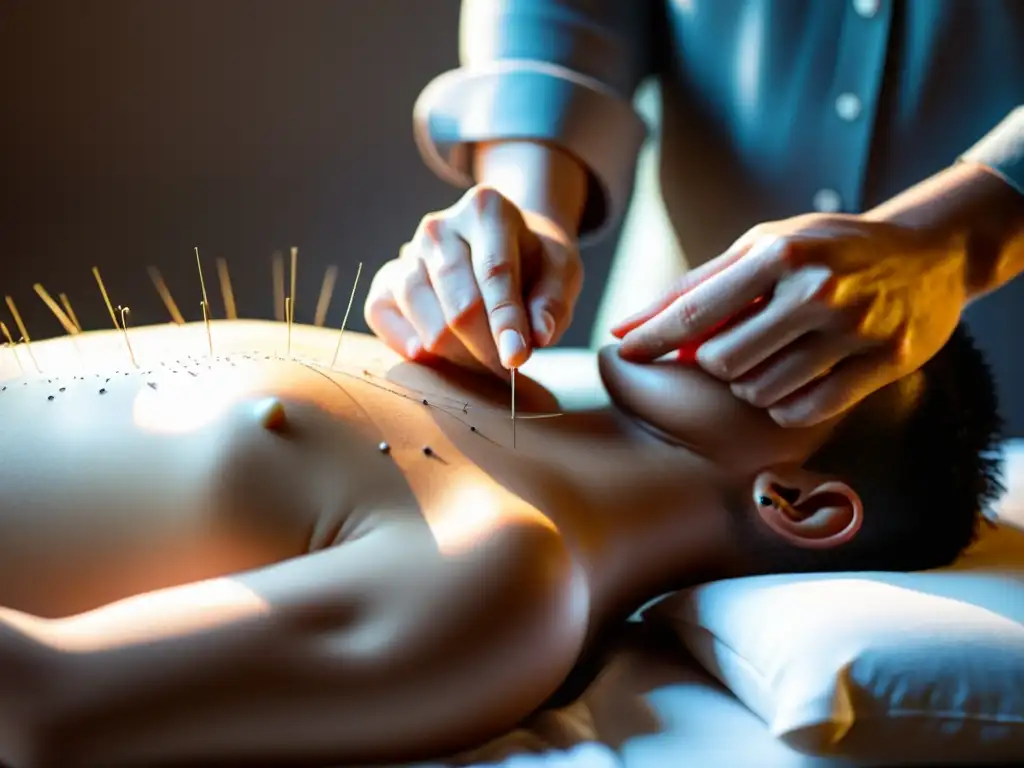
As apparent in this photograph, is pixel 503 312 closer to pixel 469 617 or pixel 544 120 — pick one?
pixel 469 617

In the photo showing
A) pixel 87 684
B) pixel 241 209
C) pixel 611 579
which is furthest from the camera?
pixel 241 209

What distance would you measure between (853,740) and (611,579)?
29 cm

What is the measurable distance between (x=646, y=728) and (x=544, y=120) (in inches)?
34.5

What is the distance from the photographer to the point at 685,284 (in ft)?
3.46

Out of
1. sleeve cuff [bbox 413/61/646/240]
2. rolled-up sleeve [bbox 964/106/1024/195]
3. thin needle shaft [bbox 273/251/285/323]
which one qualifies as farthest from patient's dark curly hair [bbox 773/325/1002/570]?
thin needle shaft [bbox 273/251/285/323]

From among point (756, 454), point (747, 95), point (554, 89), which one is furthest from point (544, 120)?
point (756, 454)

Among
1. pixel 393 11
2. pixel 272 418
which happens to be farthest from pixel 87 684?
pixel 393 11

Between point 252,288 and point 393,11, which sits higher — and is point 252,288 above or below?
below

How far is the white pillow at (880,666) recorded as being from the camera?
2.65 feet

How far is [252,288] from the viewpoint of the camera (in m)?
2.15

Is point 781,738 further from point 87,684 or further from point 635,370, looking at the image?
point 87,684

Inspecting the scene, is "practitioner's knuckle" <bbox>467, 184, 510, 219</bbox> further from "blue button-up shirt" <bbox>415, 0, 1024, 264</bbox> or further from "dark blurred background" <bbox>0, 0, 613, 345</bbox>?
"dark blurred background" <bbox>0, 0, 613, 345</bbox>

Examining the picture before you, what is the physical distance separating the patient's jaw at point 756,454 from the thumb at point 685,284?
0.05 meters

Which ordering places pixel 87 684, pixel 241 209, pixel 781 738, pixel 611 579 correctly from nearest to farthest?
pixel 87 684 < pixel 781 738 < pixel 611 579 < pixel 241 209
